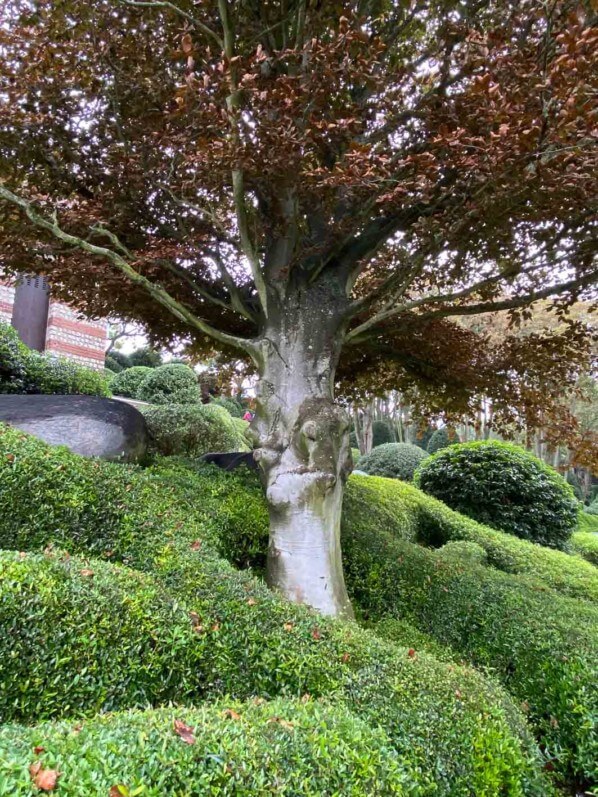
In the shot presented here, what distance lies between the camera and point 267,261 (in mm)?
4469

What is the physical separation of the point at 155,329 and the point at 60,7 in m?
2.89

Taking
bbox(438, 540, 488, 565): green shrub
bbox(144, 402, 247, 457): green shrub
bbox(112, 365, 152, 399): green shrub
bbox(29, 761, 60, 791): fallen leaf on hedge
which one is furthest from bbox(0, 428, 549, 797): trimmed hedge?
bbox(112, 365, 152, 399): green shrub

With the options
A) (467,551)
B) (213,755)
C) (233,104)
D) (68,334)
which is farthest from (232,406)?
(213,755)

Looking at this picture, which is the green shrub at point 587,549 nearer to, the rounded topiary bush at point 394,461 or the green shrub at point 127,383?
the rounded topiary bush at point 394,461

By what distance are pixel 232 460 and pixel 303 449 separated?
2480 millimetres

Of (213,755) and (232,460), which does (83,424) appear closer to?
(232,460)

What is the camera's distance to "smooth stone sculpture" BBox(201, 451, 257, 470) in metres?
5.63

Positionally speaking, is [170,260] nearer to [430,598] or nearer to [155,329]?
[155,329]

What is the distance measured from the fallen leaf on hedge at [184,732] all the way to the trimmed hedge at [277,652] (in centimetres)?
62

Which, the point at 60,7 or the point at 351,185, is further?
the point at 60,7

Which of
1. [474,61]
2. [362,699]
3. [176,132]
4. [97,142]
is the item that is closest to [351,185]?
[474,61]

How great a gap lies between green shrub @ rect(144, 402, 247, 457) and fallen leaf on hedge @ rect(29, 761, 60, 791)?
5.59m

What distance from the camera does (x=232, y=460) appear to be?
6.07 metres

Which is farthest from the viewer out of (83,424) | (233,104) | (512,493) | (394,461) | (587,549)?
(394,461)
